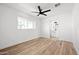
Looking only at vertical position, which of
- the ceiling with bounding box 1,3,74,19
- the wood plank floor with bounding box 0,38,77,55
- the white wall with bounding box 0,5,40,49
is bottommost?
the wood plank floor with bounding box 0,38,77,55

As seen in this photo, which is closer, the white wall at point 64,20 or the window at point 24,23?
the white wall at point 64,20

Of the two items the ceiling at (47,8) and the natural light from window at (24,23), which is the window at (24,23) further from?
the ceiling at (47,8)

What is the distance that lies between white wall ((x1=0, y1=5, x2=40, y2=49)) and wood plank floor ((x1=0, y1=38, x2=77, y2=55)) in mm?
138

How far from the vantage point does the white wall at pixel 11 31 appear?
1.70 metres

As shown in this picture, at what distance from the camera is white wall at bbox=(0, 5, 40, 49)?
1.70 metres

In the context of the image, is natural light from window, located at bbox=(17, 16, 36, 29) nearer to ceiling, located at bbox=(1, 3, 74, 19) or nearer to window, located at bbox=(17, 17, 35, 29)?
window, located at bbox=(17, 17, 35, 29)

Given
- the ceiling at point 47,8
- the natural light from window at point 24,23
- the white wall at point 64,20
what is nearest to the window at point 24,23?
the natural light from window at point 24,23

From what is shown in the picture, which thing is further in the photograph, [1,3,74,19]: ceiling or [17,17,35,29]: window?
[17,17,35,29]: window

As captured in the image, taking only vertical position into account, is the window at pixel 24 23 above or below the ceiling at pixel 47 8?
below

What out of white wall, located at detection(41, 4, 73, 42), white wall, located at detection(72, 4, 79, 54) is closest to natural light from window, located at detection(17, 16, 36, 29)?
white wall, located at detection(41, 4, 73, 42)

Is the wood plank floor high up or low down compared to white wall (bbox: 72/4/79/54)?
down

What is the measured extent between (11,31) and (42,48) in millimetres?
887

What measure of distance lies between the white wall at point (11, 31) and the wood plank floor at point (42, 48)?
14 cm
